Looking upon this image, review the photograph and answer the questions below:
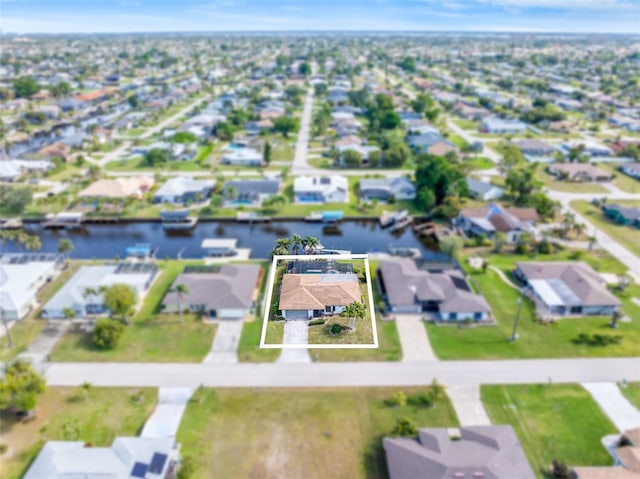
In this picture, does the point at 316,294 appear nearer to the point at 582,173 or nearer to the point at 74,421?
the point at 74,421

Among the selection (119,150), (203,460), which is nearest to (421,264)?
(203,460)

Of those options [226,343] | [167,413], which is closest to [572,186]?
[226,343]

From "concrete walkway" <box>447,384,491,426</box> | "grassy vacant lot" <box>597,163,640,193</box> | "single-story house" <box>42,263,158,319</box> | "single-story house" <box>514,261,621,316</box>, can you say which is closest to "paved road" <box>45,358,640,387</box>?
"concrete walkway" <box>447,384,491,426</box>

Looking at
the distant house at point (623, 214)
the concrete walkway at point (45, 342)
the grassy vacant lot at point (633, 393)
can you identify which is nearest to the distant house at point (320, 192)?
the concrete walkway at point (45, 342)

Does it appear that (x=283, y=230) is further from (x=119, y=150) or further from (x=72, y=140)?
(x=72, y=140)

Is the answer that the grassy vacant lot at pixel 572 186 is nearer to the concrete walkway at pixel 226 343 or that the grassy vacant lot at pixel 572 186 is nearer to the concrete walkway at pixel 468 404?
the concrete walkway at pixel 468 404

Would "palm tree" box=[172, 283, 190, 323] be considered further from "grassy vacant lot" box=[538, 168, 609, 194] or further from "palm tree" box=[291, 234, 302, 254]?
"grassy vacant lot" box=[538, 168, 609, 194]

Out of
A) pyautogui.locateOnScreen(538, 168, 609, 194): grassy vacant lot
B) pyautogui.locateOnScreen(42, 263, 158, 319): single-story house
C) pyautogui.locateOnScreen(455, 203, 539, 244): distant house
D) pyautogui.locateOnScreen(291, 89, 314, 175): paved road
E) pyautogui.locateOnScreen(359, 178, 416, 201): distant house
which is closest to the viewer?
pyautogui.locateOnScreen(42, 263, 158, 319): single-story house
